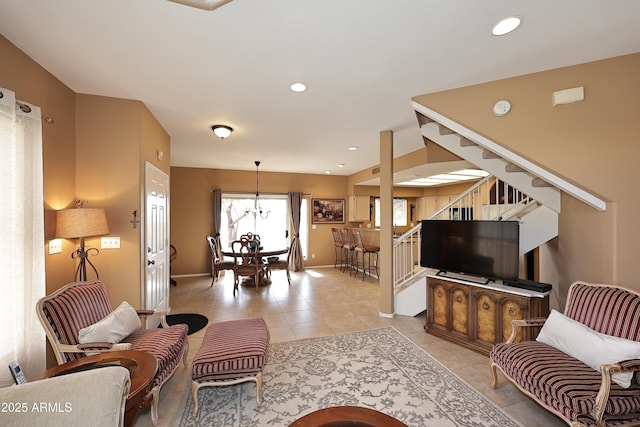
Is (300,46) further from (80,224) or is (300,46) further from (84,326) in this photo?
(84,326)

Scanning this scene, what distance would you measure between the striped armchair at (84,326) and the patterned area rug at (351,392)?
37 cm

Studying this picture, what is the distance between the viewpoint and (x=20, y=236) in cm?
196

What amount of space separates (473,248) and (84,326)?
12.6 ft

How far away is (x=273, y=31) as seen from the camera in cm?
186

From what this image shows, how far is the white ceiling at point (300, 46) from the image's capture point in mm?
1663

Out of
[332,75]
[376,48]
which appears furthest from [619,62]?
[332,75]

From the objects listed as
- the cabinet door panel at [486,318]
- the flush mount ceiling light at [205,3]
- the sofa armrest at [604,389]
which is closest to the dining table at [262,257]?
the cabinet door panel at [486,318]

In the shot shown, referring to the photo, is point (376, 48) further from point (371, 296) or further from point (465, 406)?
point (371, 296)

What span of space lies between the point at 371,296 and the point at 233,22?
15.0 feet

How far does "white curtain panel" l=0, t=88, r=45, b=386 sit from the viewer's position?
185 centimetres

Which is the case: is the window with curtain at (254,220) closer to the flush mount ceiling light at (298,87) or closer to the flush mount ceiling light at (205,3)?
the flush mount ceiling light at (298,87)

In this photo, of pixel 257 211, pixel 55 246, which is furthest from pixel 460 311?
pixel 257 211

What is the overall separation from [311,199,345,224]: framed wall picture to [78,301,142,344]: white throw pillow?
5.78 metres

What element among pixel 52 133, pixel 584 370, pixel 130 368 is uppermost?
pixel 52 133
